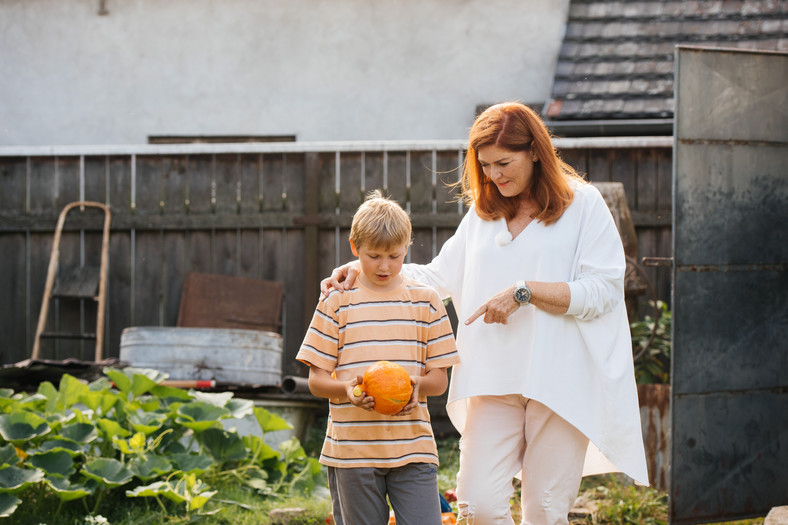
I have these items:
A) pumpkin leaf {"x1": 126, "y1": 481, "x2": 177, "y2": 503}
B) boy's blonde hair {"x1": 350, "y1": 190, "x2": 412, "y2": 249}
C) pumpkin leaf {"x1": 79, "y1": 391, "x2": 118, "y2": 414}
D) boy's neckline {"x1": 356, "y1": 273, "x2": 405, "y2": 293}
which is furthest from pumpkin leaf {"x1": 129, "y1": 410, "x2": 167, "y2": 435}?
boy's blonde hair {"x1": 350, "y1": 190, "x2": 412, "y2": 249}

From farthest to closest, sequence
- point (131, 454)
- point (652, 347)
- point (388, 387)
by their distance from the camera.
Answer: point (652, 347), point (131, 454), point (388, 387)

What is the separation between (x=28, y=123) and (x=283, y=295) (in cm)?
378

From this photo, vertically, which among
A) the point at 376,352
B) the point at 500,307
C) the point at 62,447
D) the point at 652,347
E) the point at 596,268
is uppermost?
the point at 596,268

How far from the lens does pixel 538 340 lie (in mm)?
2846

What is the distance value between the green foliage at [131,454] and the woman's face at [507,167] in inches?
76.1

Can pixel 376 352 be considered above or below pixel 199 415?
above

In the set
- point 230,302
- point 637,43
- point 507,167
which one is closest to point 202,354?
point 230,302

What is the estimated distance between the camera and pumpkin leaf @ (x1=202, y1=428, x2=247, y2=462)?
4.45 m

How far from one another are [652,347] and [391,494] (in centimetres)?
367

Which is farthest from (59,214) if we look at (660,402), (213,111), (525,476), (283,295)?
(525,476)

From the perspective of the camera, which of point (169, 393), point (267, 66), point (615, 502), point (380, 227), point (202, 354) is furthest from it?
point (267, 66)

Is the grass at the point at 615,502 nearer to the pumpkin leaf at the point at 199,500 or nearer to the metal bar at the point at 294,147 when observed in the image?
the pumpkin leaf at the point at 199,500

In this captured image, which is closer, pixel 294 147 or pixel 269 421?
pixel 269 421

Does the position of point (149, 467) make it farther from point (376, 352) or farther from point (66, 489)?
point (376, 352)
